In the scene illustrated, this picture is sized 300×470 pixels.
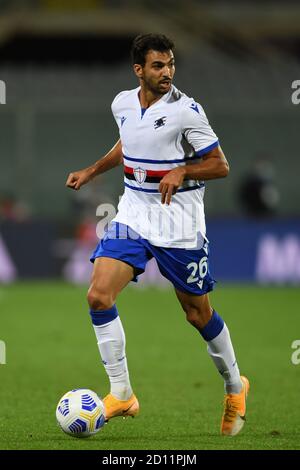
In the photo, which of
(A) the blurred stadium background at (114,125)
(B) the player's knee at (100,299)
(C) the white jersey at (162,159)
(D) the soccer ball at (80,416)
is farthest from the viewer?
(A) the blurred stadium background at (114,125)

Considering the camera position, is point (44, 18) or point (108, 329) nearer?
point (108, 329)

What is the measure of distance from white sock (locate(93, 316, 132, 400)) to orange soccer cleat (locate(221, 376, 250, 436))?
2.03 ft

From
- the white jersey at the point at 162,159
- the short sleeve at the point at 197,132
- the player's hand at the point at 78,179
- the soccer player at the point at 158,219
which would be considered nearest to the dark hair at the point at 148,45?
the soccer player at the point at 158,219

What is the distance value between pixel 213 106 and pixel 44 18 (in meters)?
5.42

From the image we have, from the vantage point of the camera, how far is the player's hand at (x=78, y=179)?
7.33m

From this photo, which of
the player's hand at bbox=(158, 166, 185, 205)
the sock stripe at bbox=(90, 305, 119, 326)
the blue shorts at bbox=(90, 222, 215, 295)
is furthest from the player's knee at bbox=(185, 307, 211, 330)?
the player's hand at bbox=(158, 166, 185, 205)

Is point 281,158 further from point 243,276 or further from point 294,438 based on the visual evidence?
point 294,438

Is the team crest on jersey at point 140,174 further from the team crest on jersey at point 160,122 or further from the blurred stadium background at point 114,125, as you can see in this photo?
the blurred stadium background at point 114,125

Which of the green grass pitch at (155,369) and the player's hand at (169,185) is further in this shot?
the green grass pitch at (155,369)

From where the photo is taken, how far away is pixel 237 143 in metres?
24.5

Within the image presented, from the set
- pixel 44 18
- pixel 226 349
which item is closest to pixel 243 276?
pixel 44 18

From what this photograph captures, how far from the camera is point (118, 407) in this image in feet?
23.2

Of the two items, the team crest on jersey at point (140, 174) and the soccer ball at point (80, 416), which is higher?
the team crest on jersey at point (140, 174)
